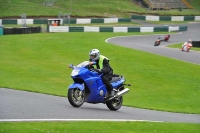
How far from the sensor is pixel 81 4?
207 feet

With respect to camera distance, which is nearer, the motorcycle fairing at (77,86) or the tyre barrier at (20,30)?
the motorcycle fairing at (77,86)

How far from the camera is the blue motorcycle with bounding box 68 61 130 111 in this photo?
43.3 ft

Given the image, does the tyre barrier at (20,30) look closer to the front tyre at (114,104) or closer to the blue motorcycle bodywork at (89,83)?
the front tyre at (114,104)

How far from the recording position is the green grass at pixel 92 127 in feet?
32.4

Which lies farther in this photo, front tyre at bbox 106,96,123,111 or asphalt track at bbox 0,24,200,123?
front tyre at bbox 106,96,123,111

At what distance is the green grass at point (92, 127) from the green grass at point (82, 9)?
44486mm

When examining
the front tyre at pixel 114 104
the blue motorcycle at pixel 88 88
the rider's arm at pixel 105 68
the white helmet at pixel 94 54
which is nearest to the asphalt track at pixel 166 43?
the front tyre at pixel 114 104

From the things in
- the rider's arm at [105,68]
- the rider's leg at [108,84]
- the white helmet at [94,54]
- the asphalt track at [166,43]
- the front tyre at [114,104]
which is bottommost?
the asphalt track at [166,43]

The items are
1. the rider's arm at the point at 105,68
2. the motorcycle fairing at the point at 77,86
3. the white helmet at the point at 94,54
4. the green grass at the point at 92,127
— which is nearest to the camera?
the green grass at the point at 92,127

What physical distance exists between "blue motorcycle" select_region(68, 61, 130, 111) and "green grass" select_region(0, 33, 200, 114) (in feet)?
8.28

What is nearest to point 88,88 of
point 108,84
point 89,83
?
point 89,83

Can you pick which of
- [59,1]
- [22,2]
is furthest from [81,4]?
[22,2]

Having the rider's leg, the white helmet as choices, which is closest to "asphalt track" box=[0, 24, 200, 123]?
the rider's leg

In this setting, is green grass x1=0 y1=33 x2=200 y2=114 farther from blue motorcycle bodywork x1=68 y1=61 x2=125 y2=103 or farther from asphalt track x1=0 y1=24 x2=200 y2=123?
blue motorcycle bodywork x1=68 y1=61 x2=125 y2=103
